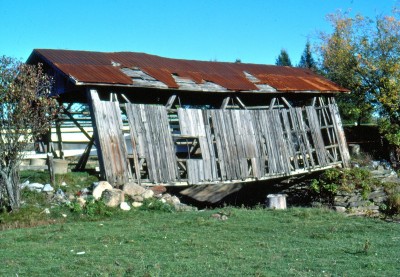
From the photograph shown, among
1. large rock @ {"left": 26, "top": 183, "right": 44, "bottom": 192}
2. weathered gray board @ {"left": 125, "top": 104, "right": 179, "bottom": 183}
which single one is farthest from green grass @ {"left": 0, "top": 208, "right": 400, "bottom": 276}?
weathered gray board @ {"left": 125, "top": 104, "right": 179, "bottom": 183}

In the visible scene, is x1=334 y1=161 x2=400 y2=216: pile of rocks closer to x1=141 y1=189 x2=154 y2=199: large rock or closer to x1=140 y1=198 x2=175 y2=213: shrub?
x1=140 y1=198 x2=175 y2=213: shrub

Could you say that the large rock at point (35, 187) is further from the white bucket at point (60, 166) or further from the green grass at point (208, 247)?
the green grass at point (208, 247)

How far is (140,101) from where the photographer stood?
1984cm

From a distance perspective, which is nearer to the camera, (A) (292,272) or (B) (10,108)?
(A) (292,272)

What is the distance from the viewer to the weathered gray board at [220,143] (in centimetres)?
1555

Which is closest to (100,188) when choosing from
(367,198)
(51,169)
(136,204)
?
(136,204)

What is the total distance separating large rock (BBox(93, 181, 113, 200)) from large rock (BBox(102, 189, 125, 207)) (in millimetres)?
163

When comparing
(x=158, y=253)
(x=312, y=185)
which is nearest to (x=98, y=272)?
(x=158, y=253)

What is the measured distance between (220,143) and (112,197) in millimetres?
5537

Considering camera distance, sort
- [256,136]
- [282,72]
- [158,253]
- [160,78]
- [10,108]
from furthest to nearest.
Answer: [282,72] → [256,136] → [160,78] → [10,108] → [158,253]

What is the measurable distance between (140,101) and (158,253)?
12.2m

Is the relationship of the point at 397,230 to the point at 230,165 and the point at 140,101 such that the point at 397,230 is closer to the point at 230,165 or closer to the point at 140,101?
the point at 230,165

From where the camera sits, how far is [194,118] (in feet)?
57.3

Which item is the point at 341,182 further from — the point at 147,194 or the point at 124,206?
the point at 124,206
